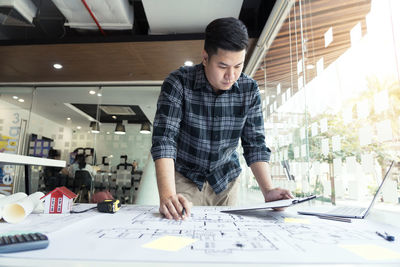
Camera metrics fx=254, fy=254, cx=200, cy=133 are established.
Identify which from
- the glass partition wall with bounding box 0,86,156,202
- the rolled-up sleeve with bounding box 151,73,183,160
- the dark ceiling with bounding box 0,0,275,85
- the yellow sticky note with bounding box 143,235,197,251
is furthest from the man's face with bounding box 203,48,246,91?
the glass partition wall with bounding box 0,86,156,202

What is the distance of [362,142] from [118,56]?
292 centimetres

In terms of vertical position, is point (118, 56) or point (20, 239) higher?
point (118, 56)

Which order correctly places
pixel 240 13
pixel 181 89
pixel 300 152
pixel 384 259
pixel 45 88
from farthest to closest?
pixel 45 88, pixel 240 13, pixel 300 152, pixel 181 89, pixel 384 259

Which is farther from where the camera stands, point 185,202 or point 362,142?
point 362,142

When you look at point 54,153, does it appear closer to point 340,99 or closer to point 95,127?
point 95,127

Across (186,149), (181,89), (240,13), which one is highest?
(240,13)

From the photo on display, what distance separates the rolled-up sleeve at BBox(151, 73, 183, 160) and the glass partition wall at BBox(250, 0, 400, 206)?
787 millimetres

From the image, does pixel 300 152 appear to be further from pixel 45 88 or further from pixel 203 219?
pixel 45 88

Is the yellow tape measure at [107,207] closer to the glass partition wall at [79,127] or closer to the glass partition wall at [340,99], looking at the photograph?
the glass partition wall at [340,99]

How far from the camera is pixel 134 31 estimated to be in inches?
116

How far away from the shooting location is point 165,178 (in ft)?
2.82

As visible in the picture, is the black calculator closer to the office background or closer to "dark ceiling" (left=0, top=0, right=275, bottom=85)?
the office background

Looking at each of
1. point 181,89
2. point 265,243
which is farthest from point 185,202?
point 181,89

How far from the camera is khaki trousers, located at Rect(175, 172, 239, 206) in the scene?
3.78 feet
